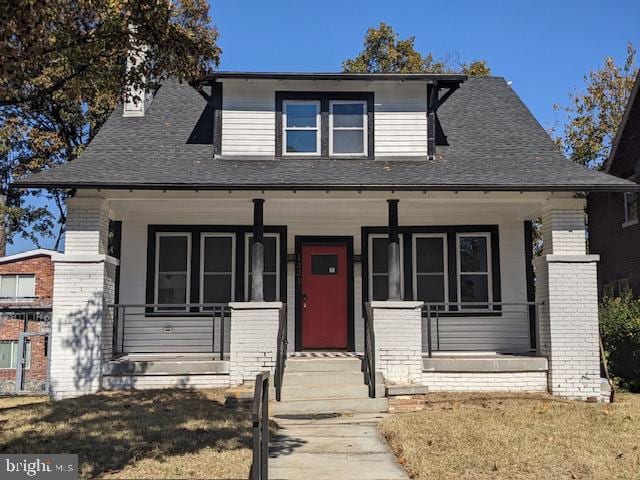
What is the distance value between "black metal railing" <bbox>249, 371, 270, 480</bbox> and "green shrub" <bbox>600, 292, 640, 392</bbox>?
9.22 metres

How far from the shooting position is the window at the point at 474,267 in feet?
42.7

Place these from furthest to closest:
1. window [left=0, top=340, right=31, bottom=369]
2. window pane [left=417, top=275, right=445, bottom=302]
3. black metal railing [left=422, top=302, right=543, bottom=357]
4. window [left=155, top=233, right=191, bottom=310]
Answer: window [left=0, top=340, right=31, bottom=369] → window pane [left=417, top=275, right=445, bottom=302] → window [left=155, top=233, right=191, bottom=310] → black metal railing [left=422, top=302, right=543, bottom=357]

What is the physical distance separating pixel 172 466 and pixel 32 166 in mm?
21871

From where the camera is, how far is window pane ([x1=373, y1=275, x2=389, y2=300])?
1324cm

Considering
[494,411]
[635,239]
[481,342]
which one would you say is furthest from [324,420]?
[635,239]

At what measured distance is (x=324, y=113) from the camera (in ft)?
40.9

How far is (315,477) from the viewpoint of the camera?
604 cm

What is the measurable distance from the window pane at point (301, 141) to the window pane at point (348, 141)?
426 mm

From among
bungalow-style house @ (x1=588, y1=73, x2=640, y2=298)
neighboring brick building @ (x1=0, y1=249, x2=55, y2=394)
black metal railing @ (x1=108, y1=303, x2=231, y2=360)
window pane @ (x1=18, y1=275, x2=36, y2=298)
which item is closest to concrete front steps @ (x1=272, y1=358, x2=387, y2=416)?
black metal railing @ (x1=108, y1=303, x2=231, y2=360)

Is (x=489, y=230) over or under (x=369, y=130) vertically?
under

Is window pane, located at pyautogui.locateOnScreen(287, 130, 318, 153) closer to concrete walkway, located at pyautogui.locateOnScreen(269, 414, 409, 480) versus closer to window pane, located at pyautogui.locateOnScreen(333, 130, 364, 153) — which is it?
window pane, located at pyautogui.locateOnScreen(333, 130, 364, 153)

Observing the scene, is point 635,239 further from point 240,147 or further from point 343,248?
point 240,147

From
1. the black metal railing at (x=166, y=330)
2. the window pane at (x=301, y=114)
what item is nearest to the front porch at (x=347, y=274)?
the black metal railing at (x=166, y=330)

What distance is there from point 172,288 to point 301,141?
13.4 feet
